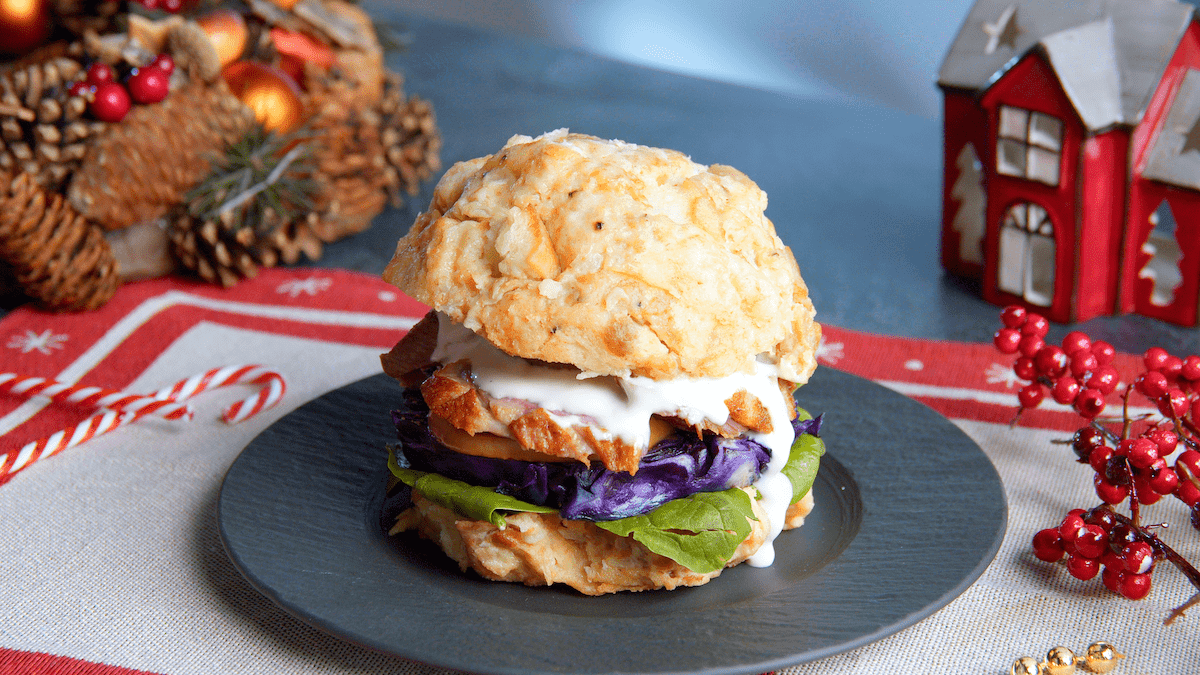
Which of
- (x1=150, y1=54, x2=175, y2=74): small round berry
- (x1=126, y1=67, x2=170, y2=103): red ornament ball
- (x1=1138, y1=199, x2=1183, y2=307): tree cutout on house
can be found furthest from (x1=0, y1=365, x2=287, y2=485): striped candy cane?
(x1=1138, y1=199, x2=1183, y2=307): tree cutout on house

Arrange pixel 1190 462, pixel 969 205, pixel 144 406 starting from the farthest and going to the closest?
pixel 969 205 → pixel 144 406 → pixel 1190 462

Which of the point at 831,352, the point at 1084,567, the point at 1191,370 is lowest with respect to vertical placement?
the point at 831,352

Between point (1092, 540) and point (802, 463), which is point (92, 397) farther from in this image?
point (1092, 540)

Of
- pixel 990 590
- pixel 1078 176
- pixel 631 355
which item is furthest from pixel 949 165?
pixel 631 355

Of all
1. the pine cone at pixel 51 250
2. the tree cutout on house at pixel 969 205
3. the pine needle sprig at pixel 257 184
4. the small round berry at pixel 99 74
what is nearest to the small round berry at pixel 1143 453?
the tree cutout on house at pixel 969 205

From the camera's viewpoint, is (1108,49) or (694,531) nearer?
A: (694,531)

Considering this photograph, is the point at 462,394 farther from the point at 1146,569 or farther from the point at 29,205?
the point at 29,205

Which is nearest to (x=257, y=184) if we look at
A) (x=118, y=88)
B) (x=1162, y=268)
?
(x=118, y=88)
